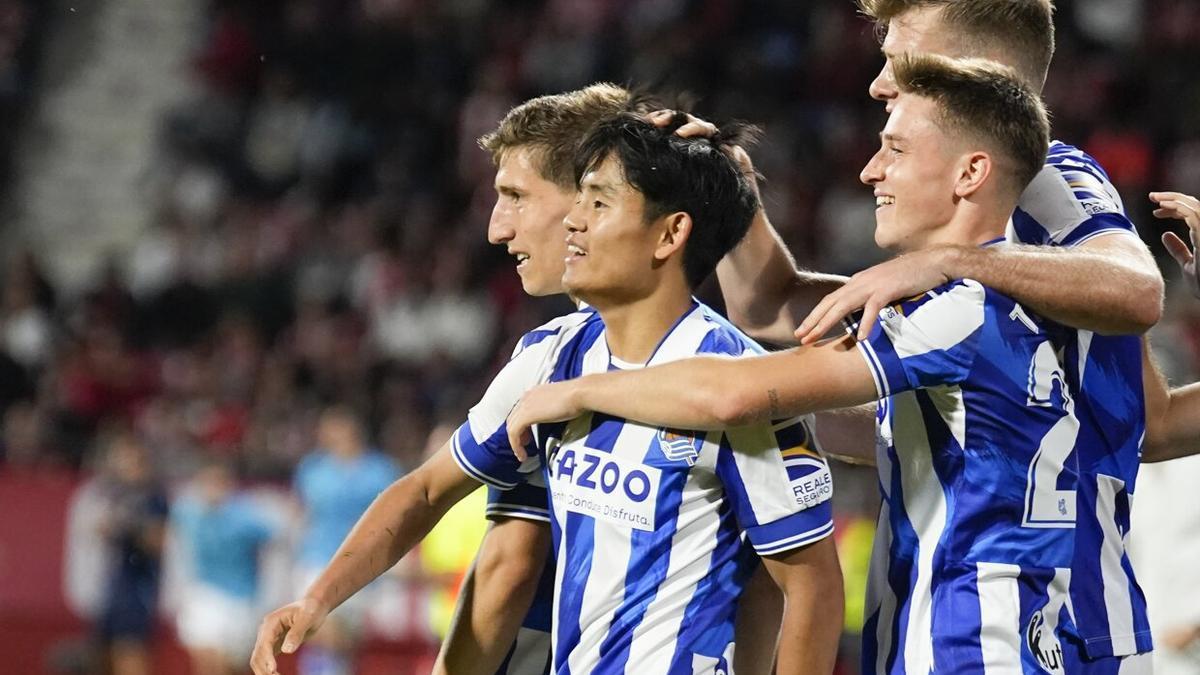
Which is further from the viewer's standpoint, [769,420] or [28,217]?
[28,217]

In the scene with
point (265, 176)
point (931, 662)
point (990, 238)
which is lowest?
point (931, 662)

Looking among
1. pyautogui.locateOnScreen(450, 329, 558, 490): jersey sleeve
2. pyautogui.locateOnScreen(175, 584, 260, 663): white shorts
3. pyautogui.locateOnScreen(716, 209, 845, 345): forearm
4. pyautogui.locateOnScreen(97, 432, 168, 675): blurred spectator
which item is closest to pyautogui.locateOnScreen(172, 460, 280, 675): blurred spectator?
pyautogui.locateOnScreen(175, 584, 260, 663): white shorts

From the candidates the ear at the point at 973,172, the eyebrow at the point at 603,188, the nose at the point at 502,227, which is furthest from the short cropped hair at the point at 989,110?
the nose at the point at 502,227

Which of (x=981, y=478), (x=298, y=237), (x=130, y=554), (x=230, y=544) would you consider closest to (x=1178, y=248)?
(x=981, y=478)

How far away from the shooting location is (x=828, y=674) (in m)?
3.38

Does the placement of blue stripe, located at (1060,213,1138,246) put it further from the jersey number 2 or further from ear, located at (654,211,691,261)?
ear, located at (654,211,691,261)

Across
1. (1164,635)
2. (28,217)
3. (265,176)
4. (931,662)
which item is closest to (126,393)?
(265,176)

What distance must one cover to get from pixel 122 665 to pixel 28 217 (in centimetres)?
668

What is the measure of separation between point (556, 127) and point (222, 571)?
857 cm

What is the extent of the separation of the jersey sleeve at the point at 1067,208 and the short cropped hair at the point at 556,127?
905 millimetres

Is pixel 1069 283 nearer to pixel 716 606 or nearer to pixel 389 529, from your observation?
pixel 716 606

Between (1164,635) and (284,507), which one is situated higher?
(284,507)

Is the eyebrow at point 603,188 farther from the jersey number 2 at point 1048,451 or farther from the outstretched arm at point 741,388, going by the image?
the jersey number 2 at point 1048,451

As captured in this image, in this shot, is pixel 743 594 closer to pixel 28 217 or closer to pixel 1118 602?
pixel 1118 602
